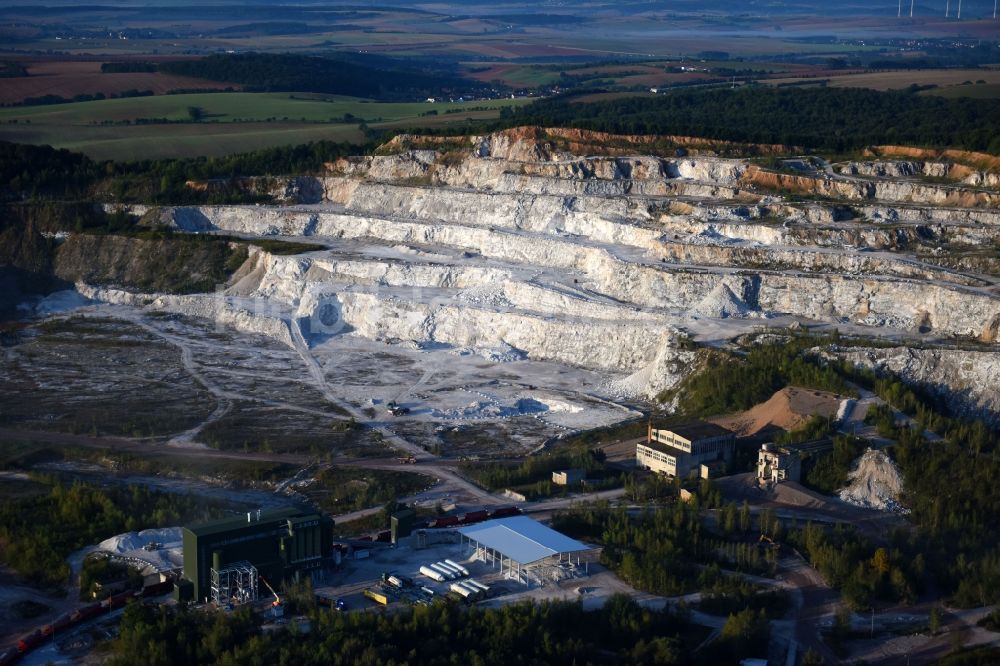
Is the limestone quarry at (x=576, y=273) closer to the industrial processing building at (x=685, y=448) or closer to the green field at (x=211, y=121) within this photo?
the industrial processing building at (x=685, y=448)

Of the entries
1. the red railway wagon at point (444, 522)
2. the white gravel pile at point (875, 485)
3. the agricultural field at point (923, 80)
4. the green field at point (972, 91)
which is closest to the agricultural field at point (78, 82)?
the agricultural field at point (923, 80)

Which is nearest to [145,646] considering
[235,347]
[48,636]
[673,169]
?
[48,636]

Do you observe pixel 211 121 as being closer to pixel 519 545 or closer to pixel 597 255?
pixel 597 255

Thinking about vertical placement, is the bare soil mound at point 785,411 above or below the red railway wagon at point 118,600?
above

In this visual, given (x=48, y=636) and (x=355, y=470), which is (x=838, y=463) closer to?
(x=355, y=470)

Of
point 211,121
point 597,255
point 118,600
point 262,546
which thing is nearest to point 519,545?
point 262,546

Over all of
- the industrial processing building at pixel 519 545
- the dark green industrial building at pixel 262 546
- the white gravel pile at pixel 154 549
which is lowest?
the white gravel pile at pixel 154 549
